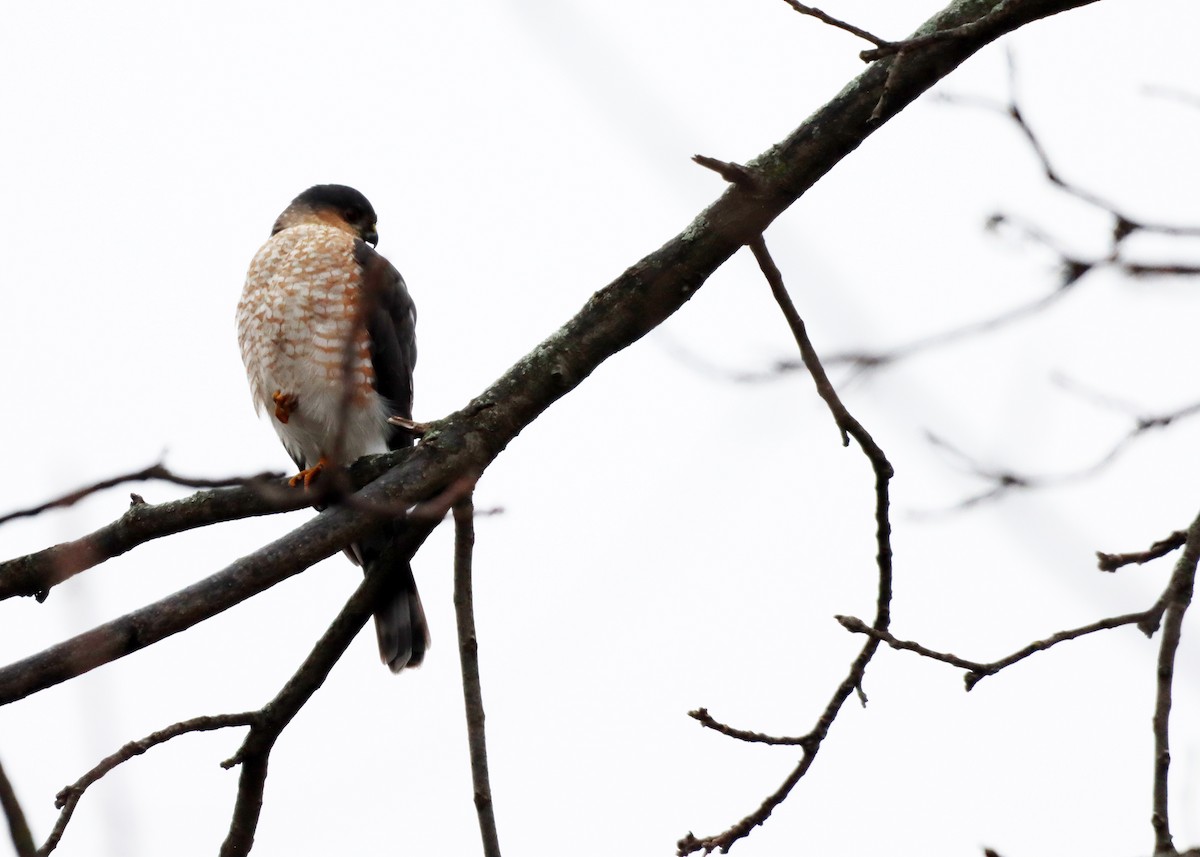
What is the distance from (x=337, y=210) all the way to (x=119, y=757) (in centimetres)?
483

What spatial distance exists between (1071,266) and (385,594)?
197 centimetres

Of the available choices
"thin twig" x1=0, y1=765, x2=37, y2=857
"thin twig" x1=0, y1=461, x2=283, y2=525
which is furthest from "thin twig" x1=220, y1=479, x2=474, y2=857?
"thin twig" x1=0, y1=765, x2=37, y2=857

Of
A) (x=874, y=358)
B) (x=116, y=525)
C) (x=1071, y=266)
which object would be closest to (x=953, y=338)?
(x=874, y=358)

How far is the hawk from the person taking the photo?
596 centimetres

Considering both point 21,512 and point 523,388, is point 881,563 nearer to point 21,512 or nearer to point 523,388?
point 523,388

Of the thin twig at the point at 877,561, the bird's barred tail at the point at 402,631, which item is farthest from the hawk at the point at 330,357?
the thin twig at the point at 877,561

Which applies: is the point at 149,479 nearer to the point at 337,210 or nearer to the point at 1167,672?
the point at 1167,672

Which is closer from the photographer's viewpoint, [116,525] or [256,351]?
[116,525]

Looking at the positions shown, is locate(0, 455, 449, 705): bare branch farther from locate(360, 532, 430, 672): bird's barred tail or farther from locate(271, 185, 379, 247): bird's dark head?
locate(271, 185, 379, 247): bird's dark head

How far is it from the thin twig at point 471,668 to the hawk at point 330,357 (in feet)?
7.22

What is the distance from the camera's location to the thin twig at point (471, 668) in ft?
10.6

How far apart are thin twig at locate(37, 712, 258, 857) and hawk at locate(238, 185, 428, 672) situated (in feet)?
7.68

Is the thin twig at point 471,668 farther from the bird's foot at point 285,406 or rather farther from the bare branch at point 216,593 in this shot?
the bird's foot at point 285,406

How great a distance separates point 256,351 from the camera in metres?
6.19
